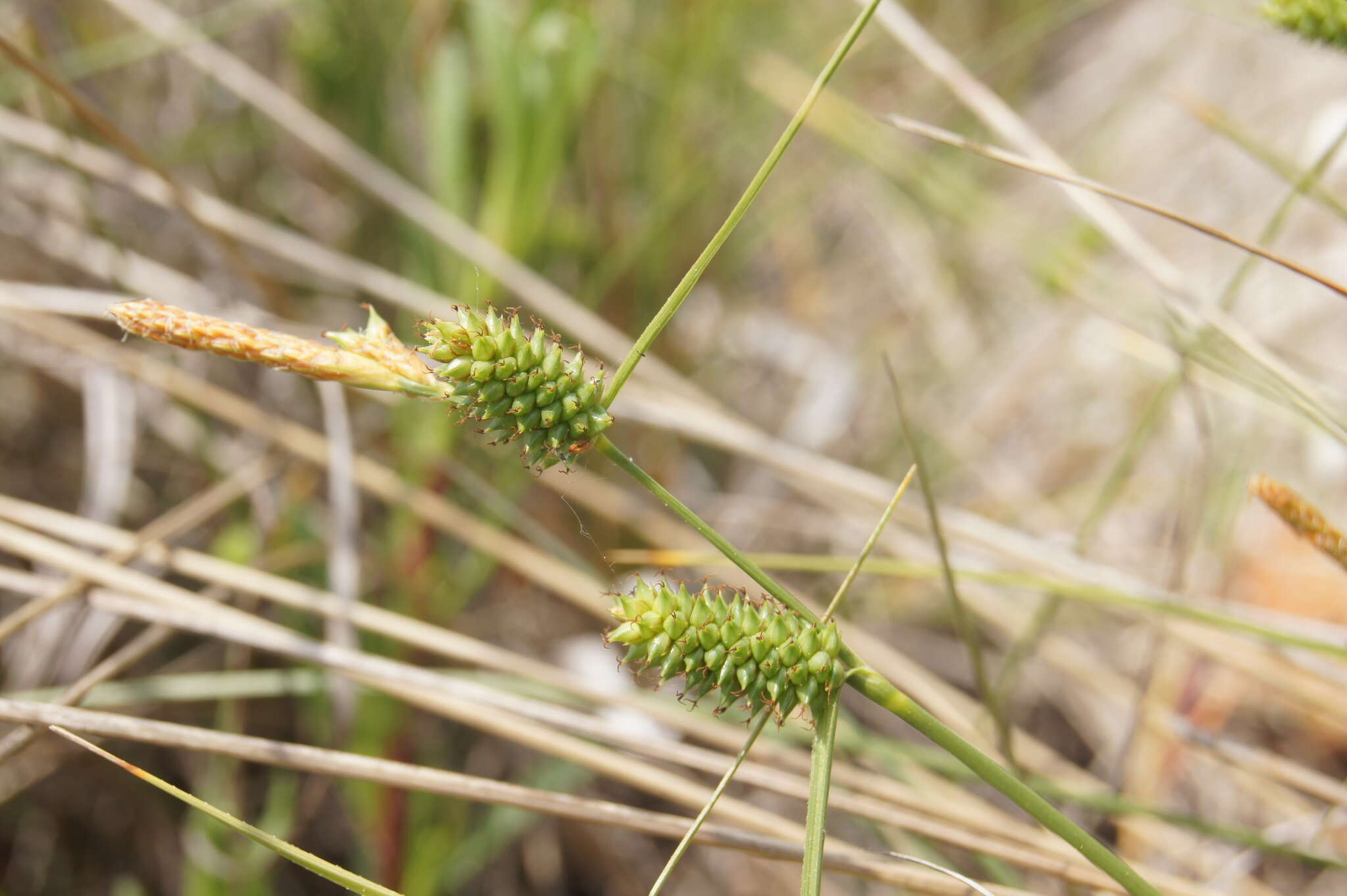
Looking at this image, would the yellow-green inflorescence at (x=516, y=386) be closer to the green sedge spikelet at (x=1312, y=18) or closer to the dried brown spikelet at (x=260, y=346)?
the dried brown spikelet at (x=260, y=346)

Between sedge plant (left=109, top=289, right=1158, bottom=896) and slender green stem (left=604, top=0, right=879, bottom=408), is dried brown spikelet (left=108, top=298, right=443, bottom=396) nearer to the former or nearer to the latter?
sedge plant (left=109, top=289, right=1158, bottom=896)

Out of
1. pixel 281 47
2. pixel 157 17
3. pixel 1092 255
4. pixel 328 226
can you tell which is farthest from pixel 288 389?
pixel 1092 255

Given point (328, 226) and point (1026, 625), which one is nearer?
point (1026, 625)

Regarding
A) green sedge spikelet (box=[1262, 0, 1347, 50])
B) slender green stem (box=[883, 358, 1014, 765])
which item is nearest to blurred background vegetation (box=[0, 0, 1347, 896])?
slender green stem (box=[883, 358, 1014, 765])

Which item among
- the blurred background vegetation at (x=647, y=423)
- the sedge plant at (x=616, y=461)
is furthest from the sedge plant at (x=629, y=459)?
the blurred background vegetation at (x=647, y=423)

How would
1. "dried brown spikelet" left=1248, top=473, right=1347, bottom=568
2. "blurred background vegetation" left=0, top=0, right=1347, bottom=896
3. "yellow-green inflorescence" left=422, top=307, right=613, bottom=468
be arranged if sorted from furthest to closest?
"blurred background vegetation" left=0, top=0, right=1347, bottom=896, "dried brown spikelet" left=1248, top=473, right=1347, bottom=568, "yellow-green inflorescence" left=422, top=307, right=613, bottom=468

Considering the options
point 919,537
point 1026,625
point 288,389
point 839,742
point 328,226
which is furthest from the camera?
point 328,226

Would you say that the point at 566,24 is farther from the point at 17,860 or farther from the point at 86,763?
the point at 17,860
